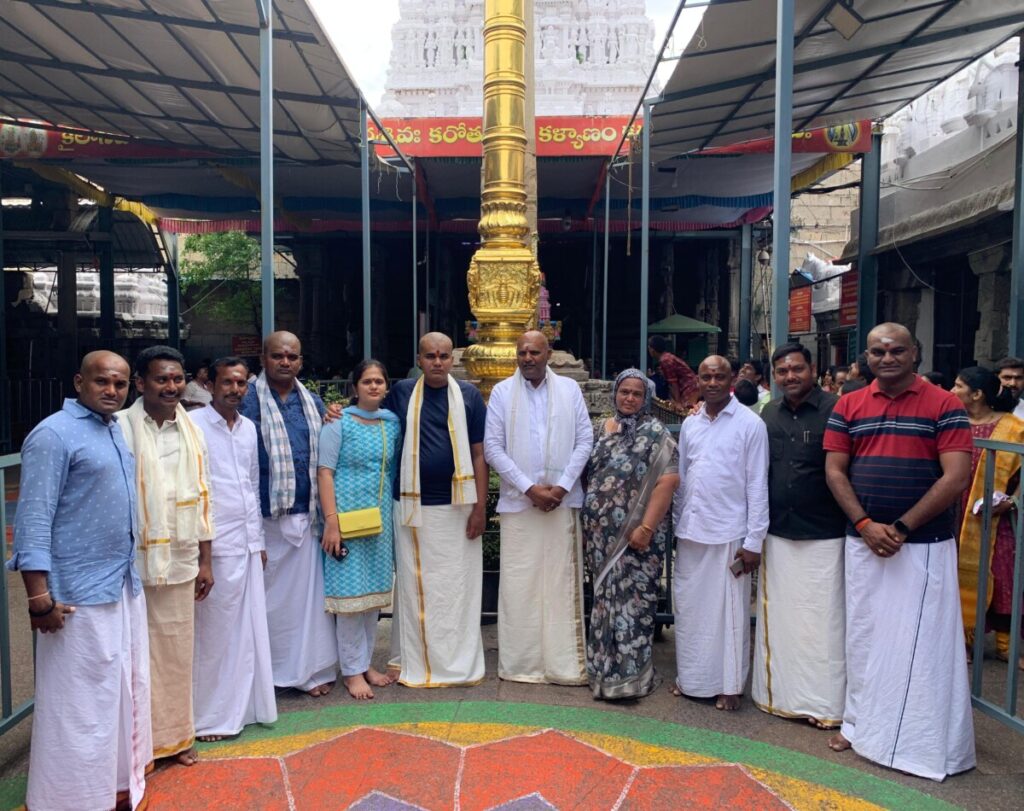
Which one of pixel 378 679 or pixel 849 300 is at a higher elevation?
pixel 849 300

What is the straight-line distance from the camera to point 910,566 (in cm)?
290

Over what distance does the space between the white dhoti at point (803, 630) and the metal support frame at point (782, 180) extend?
42.7 inches

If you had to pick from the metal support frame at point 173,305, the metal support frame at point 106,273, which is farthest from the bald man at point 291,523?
the metal support frame at point 173,305

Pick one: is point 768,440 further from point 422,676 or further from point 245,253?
point 245,253

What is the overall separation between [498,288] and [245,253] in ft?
53.5

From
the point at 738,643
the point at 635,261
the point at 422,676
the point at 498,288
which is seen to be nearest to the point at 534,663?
the point at 422,676

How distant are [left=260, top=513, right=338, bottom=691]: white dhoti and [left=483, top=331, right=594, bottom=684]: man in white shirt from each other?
0.89m

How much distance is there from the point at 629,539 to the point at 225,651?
179 centimetres

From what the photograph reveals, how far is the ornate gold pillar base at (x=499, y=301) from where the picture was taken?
6.20 m

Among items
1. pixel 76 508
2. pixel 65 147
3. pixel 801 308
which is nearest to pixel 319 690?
pixel 76 508

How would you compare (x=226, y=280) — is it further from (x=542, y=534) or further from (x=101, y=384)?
(x=101, y=384)

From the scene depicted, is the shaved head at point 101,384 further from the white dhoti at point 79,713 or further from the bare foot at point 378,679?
the bare foot at point 378,679

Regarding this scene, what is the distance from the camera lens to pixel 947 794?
273cm

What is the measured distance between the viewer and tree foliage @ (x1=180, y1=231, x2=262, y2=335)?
20.6 metres
